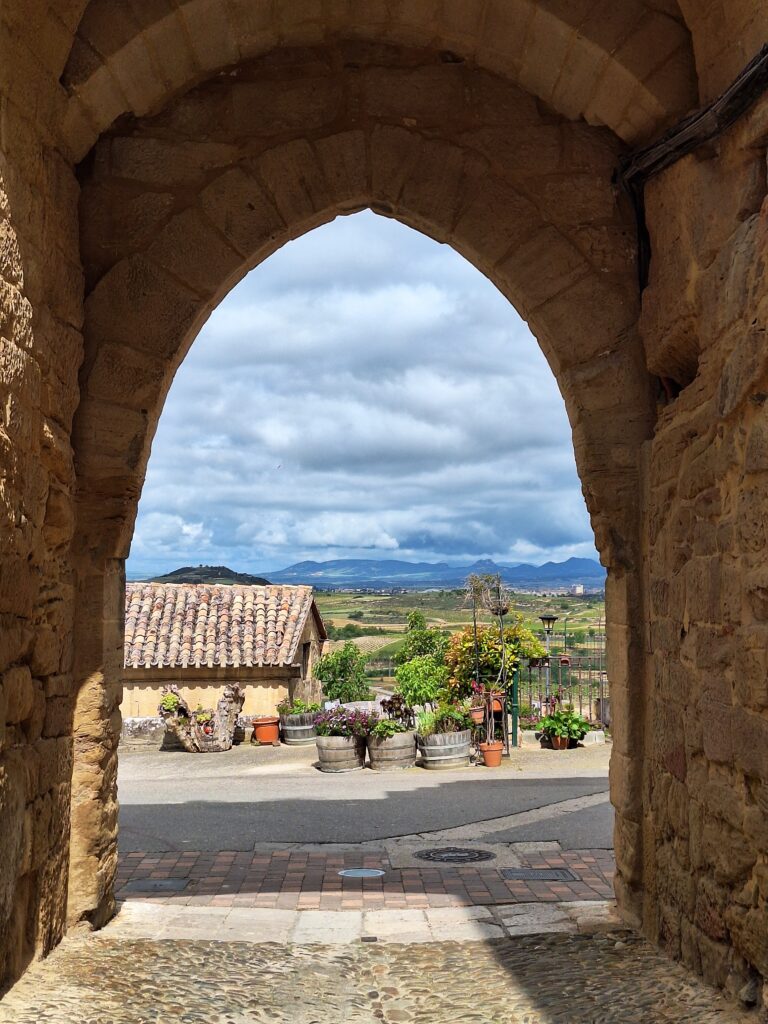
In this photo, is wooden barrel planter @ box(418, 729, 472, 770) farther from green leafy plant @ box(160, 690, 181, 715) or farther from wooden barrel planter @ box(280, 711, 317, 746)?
green leafy plant @ box(160, 690, 181, 715)

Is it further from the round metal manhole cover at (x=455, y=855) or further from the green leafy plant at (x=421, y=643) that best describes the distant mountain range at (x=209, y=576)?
the round metal manhole cover at (x=455, y=855)

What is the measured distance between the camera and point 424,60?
16.1 feet

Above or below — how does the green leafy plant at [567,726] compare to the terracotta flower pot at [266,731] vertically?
above

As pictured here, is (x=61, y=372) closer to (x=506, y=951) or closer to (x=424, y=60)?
(x=424, y=60)

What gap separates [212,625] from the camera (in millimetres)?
19328

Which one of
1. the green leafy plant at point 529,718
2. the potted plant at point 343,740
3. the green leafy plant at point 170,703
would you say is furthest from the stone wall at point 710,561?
the green leafy plant at point 170,703

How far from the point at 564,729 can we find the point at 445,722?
1.64m

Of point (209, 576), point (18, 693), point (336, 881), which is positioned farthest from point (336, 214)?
point (209, 576)

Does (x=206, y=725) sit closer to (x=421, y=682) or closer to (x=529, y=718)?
(x=421, y=682)

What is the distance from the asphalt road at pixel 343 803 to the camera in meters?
7.40

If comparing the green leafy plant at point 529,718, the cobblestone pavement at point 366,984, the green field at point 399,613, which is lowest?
the cobblestone pavement at point 366,984

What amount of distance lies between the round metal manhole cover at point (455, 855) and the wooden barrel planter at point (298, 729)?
9005mm

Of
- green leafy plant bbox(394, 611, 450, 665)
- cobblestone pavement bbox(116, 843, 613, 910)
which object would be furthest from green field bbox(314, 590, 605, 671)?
cobblestone pavement bbox(116, 843, 613, 910)

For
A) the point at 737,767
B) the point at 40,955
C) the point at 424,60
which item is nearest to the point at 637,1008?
the point at 737,767
